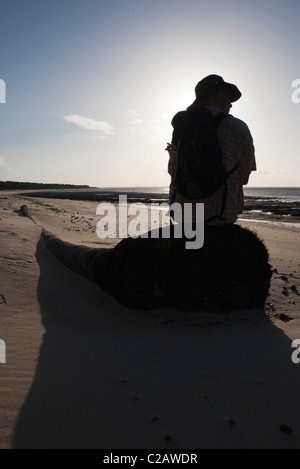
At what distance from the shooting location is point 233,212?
356cm

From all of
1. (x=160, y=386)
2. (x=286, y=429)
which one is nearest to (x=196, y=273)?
(x=160, y=386)

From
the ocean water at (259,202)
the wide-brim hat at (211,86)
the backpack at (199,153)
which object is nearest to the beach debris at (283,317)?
the backpack at (199,153)

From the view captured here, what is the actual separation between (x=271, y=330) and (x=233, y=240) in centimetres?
107

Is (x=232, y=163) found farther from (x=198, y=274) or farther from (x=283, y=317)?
(x=283, y=317)

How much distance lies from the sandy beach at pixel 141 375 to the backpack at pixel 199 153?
1.47 meters

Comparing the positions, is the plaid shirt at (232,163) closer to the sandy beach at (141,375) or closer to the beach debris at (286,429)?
the sandy beach at (141,375)

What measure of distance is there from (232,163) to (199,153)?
492 millimetres

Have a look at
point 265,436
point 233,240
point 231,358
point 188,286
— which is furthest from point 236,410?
point 233,240

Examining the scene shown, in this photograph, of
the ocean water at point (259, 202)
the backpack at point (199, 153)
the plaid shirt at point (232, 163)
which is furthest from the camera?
the ocean water at point (259, 202)

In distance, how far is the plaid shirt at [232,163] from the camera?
331 cm

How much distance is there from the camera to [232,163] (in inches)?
132

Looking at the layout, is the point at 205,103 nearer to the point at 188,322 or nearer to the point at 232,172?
the point at 232,172

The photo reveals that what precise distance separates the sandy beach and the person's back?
4.12ft

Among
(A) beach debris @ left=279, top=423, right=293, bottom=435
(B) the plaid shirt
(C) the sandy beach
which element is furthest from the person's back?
(A) beach debris @ left=279, top=423, right=293, bottom=435
